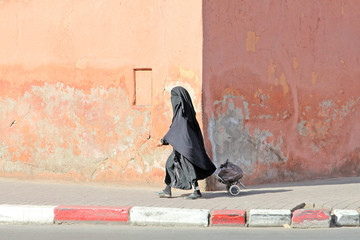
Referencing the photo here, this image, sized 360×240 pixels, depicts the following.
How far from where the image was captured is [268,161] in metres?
10.6

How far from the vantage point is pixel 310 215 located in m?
7.37

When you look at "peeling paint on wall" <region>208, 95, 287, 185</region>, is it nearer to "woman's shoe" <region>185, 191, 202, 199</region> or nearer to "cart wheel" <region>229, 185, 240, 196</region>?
"cart wheel" <region>229, 185, 240, 196</region>

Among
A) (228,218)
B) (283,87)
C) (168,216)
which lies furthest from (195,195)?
(283,87)

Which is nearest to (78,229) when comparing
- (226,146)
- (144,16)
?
(226,146)

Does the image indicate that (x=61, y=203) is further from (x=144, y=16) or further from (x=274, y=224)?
(x=144, y=16)

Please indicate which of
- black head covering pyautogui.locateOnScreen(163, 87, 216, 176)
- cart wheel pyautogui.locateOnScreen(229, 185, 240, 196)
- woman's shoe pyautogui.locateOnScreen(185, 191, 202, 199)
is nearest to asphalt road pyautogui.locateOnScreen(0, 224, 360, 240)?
woman's shoe pyautogui.locateOnScreen(185, 191, 202, 199)

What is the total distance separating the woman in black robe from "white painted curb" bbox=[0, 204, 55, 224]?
1.75 meters

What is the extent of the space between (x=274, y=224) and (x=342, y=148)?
193 inches

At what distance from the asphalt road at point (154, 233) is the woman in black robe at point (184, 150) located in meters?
1.45

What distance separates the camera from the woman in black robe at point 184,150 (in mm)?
8555

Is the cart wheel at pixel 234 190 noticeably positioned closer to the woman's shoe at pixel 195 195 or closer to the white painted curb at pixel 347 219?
the woman's shoe at pixel 195 195

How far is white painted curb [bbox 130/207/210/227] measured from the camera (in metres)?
7.39

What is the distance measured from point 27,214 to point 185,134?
7.27ft

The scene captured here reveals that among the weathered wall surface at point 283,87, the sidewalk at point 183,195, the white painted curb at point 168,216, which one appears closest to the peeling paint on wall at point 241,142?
the weathered wall surface at point 283,87
